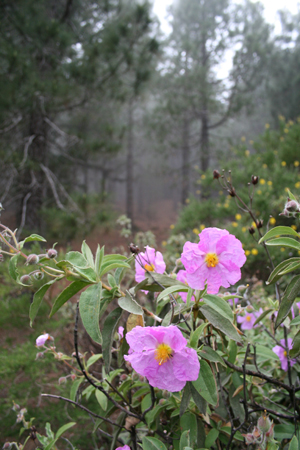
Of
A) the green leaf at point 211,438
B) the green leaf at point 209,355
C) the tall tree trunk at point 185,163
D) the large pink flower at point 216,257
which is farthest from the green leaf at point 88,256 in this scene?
the tall tree trunk at point 185,163

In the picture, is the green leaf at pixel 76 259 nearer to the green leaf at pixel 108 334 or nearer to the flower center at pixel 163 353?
the green leaf at pixel 108 334

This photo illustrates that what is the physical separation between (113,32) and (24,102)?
211 centimetres

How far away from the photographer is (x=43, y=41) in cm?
502

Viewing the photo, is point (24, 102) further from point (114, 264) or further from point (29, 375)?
point (114, 264)

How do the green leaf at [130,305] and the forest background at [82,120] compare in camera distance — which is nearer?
the green leaf at [130,305]

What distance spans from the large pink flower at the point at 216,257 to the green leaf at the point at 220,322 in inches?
2.3

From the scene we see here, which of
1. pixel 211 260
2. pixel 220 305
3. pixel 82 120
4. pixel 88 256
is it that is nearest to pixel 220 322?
pixel 220 305

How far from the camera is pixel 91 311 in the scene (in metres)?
0.64

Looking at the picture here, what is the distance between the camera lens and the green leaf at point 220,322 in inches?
26.2

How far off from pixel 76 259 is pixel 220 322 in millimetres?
377

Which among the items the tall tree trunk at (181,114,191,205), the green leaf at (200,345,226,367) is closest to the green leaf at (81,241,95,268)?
the green leaf at (200,345,226,367)

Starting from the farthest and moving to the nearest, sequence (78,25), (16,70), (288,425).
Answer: (78,25)
(16,70)
(288,425)

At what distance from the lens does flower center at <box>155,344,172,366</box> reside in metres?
0.66

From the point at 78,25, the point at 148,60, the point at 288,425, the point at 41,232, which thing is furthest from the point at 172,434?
the point at 78,25
